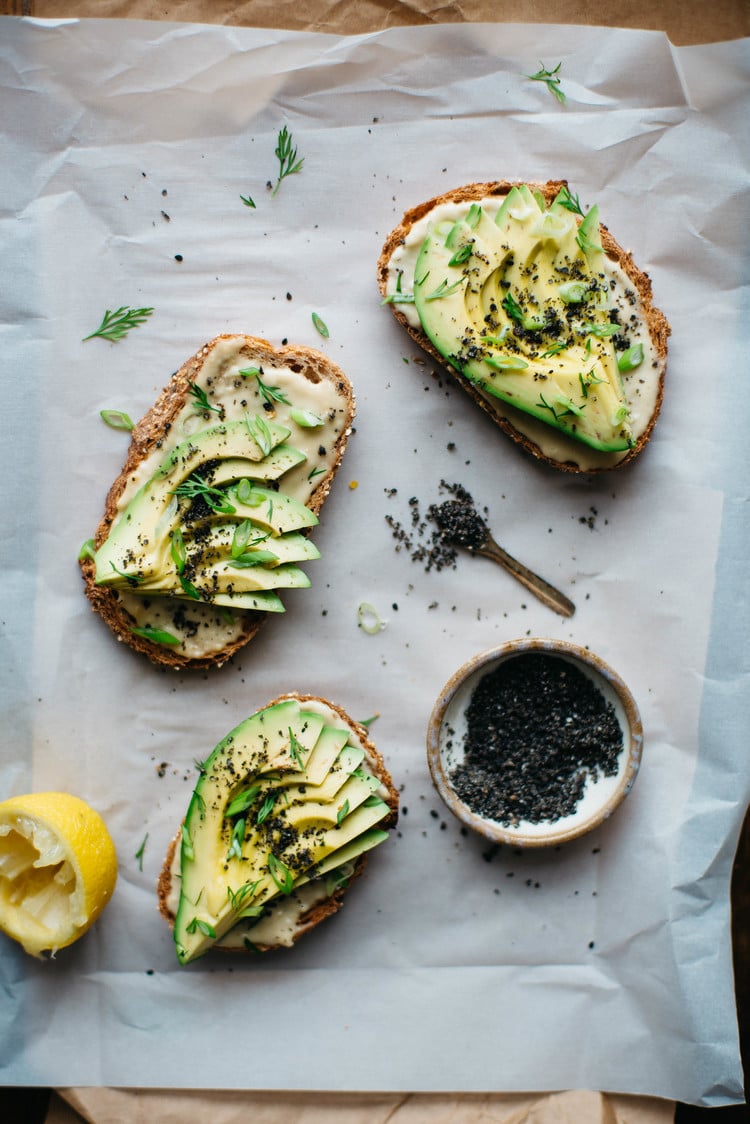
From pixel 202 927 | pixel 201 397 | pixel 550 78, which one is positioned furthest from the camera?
pixel 550 78

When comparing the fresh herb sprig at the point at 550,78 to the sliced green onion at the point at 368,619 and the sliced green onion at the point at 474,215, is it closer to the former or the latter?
the sliced green onion at the point at 474,215

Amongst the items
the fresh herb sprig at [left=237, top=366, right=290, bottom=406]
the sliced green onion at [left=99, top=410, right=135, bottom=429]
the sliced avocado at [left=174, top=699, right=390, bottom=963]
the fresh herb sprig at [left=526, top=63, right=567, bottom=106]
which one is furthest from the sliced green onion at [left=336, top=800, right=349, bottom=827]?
the fresh herb sprig at [left=526, top=63, right=567, bottom=106]

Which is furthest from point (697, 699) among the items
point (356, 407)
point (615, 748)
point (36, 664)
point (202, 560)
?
point (36, 664)

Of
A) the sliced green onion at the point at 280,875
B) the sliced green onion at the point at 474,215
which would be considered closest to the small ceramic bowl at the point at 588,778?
the sliced green onion at the point at 280,875

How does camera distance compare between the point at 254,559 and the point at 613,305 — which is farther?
the point at 613,305

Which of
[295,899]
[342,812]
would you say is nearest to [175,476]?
[342,812]

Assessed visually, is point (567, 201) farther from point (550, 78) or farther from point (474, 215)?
point (550, 78)
